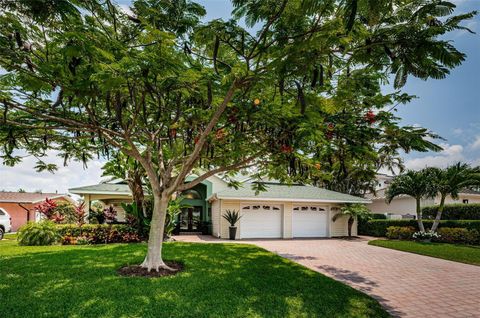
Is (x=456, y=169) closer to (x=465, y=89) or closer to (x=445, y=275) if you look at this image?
(x=465, y=89)

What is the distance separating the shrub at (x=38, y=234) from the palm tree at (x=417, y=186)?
779 inches

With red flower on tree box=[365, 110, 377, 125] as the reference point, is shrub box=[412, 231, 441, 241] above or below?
below

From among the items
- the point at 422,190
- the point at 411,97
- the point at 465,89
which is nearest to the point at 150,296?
the point at 411,97

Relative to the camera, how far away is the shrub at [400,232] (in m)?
19.2

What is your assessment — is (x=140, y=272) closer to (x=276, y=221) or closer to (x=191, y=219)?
(x=276, y=221)

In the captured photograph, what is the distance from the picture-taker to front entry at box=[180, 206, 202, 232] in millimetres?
23094

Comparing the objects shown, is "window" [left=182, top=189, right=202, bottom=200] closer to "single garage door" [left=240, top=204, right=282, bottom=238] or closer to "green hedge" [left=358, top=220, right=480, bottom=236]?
"single garage door" [left=240, top=204, right=282, bottom=238]

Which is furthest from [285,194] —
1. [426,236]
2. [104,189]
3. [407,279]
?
[104,189]

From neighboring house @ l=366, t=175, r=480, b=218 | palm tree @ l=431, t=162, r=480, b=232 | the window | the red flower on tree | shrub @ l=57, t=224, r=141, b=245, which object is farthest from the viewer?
neighboring house @ l=366, t=175, r=480, b=218

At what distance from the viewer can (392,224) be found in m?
21.4

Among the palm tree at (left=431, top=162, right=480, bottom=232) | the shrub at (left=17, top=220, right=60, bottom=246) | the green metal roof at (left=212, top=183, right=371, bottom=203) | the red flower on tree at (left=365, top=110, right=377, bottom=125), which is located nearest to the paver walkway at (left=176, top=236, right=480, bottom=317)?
the red flower on tree at (left=365, top=110, right=377, bottom=125)

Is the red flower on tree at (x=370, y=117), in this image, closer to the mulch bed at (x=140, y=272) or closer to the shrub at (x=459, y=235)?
the mulch bed at (x=140, y=272)

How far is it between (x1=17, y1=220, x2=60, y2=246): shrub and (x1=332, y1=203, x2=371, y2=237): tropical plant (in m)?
17.2

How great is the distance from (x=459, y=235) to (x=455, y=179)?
331 cm
